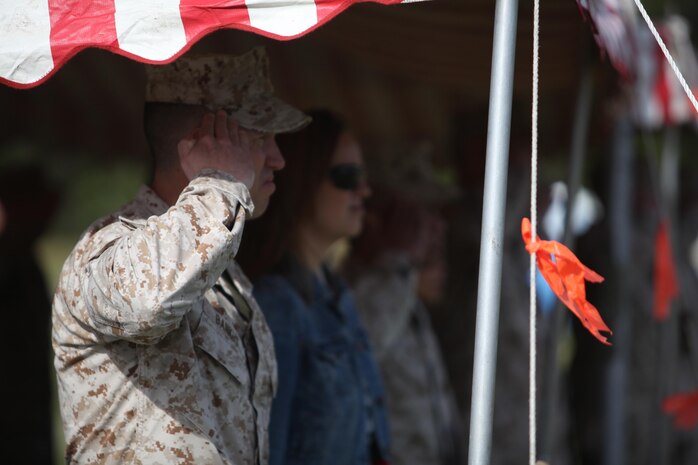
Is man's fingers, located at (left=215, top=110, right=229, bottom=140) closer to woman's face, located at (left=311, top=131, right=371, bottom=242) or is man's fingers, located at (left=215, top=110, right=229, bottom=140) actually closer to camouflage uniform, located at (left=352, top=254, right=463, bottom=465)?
woman's face, located at (left=311, top=131, right=371, bottom=242)

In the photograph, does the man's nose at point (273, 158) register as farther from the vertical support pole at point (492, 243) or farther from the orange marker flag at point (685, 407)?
the orange marker flag at point (685, 407)

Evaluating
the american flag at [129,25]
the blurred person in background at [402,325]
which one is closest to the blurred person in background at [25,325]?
the blurred person in background at [402,325]

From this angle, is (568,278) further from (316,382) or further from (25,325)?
(25,325)

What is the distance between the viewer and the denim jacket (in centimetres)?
297

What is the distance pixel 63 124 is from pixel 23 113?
1.35 ft

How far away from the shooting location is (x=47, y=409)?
4480 millimetres

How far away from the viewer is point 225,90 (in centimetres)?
240

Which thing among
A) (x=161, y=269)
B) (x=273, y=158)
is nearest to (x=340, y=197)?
(x=273, y=158)

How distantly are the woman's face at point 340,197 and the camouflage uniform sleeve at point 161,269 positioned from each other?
1.33m

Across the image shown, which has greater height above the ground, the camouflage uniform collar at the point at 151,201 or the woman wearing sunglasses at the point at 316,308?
the camouflage uniform collar at the point at 151,201

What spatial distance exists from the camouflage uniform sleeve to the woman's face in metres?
1.33

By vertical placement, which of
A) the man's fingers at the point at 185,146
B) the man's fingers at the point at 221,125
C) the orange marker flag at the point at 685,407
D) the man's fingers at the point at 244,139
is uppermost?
the man's fingers at the point at 221,125

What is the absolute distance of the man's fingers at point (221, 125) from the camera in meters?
2.23

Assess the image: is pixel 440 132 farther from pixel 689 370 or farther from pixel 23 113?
pixel 23 113
